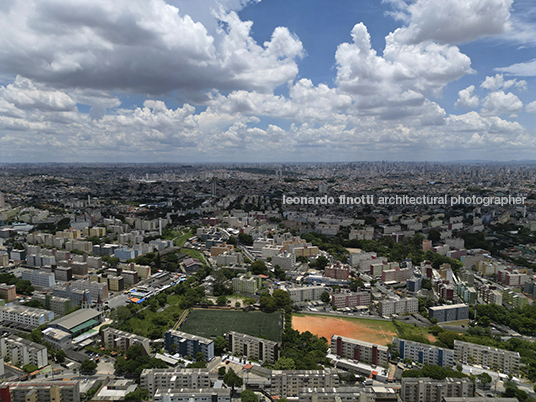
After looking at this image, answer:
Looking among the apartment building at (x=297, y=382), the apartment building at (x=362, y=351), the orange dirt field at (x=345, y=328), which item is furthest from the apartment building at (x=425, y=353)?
the apartment building at (x=297, y=382)

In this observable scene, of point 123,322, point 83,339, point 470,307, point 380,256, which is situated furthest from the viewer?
point 380,256

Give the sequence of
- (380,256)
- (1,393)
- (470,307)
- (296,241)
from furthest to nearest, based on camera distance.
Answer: (296,241) → (380,256) → (470,307) → (1,393)

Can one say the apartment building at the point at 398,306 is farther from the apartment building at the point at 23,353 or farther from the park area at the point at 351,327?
the apartment building at the point at 23,353

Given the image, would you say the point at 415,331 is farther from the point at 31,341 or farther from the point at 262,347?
the point at 31,341

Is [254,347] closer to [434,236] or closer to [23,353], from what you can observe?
[23,353]

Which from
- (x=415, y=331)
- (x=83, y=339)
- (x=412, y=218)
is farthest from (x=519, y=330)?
(x=412, y=218)

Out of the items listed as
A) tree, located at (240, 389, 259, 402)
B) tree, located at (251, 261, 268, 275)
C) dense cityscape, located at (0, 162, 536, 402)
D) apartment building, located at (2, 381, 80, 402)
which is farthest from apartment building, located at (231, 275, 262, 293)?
apartment building, located at (2, 381, 80, 402)
